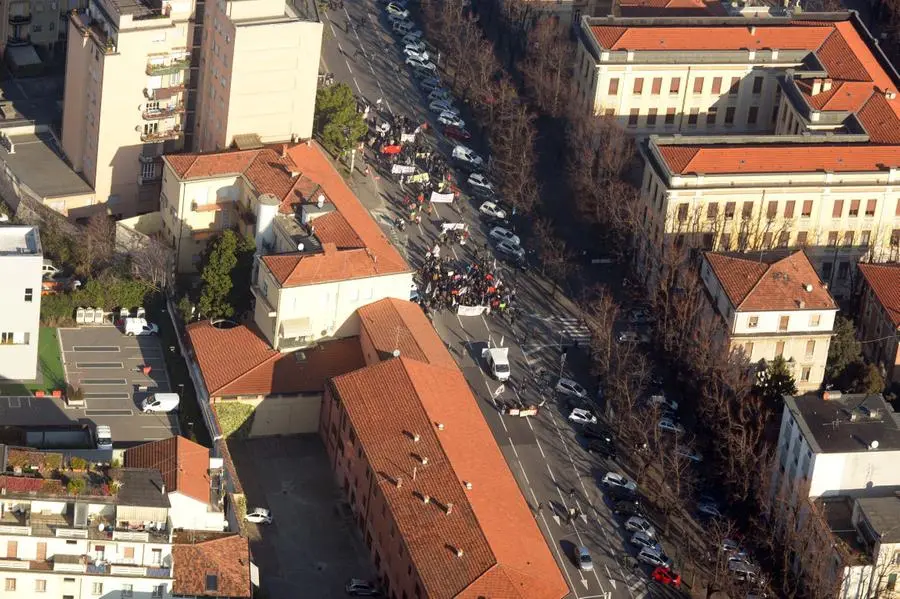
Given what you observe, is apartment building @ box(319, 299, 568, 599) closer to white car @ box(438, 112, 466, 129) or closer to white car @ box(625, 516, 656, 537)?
white car @ box(625, 516, 656, 537)

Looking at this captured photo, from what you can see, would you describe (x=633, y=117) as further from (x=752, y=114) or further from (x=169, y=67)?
(x=169, y=67)

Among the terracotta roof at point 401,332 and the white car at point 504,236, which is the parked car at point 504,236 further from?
the terracotta roof at point 401,332

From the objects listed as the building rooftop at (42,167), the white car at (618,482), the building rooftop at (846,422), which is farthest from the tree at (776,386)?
the building rooftop at (42,167)

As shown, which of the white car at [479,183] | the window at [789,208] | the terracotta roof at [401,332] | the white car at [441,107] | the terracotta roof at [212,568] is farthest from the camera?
the white car at [441,107]

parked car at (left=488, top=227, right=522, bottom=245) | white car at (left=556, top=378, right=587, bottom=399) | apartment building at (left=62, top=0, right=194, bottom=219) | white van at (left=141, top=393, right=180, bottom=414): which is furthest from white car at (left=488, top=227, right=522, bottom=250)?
white van at (left=141, top=393, right=180, bottom=414)

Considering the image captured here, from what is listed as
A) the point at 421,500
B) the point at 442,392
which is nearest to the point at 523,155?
the point at 442,392
